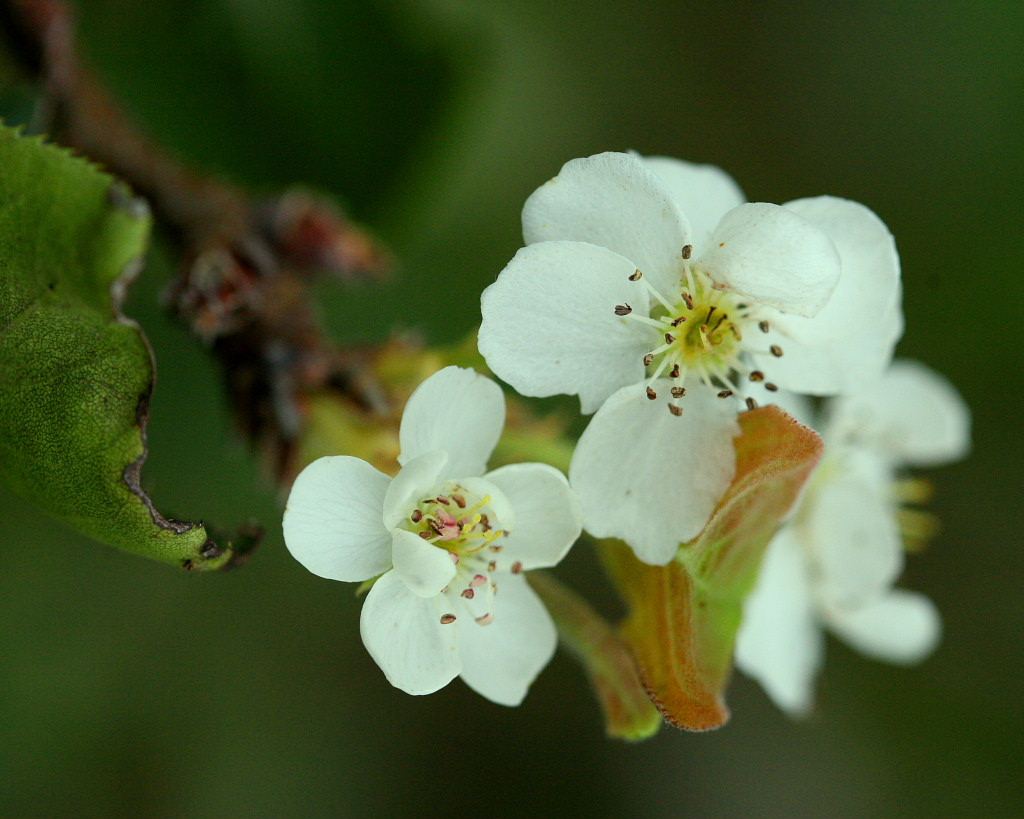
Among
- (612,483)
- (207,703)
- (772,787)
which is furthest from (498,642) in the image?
(772,787)

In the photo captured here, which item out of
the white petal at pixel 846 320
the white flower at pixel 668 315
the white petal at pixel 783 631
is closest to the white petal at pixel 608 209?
the white flower at pixel 668 315

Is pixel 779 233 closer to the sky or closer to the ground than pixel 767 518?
closer to the sky

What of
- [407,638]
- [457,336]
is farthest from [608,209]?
[457,336]

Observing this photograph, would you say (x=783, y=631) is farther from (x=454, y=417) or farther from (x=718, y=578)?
(x=454, y=417)

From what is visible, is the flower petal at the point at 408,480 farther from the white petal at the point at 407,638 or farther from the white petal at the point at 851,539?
the white petal at the point at 851,539

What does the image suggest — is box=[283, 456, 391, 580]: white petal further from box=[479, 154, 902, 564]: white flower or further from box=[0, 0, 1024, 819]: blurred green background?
box=[0, 0, 1024, 819]: blurred green background

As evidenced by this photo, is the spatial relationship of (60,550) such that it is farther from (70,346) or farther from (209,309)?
(70,346)

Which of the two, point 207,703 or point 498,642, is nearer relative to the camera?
point 498,642
